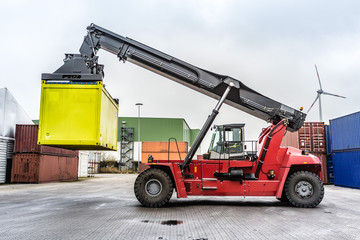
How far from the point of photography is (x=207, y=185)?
1060 cm

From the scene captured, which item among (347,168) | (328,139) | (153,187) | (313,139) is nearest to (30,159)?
(153,187)

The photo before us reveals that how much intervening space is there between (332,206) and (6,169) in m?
23.0

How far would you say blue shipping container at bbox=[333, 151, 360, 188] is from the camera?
19828 mm

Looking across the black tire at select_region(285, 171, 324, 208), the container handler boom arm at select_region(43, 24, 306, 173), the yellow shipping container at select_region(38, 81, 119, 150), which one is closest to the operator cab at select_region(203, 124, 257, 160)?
the container handler boom arm at select_region(43, 24, 306, 173)

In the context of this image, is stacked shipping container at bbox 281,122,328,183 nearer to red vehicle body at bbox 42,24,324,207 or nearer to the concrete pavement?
red vehicle body at bbox 42,24,324,207

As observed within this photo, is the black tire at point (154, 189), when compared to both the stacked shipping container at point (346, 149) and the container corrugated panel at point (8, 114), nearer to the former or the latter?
the stacked shipping container at point (346, 149)

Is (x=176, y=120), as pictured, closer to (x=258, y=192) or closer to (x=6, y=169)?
(x=6, y=169)

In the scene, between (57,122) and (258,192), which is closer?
(57,122)

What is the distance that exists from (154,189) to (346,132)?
15.9 meters

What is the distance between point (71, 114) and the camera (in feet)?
32.3

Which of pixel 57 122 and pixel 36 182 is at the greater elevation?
pixel 57 122

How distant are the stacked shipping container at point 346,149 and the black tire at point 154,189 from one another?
579 inches

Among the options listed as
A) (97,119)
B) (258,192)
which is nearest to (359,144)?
(258,192)

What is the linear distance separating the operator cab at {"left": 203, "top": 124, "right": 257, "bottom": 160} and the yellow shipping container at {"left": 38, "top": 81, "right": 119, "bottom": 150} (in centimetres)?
406
